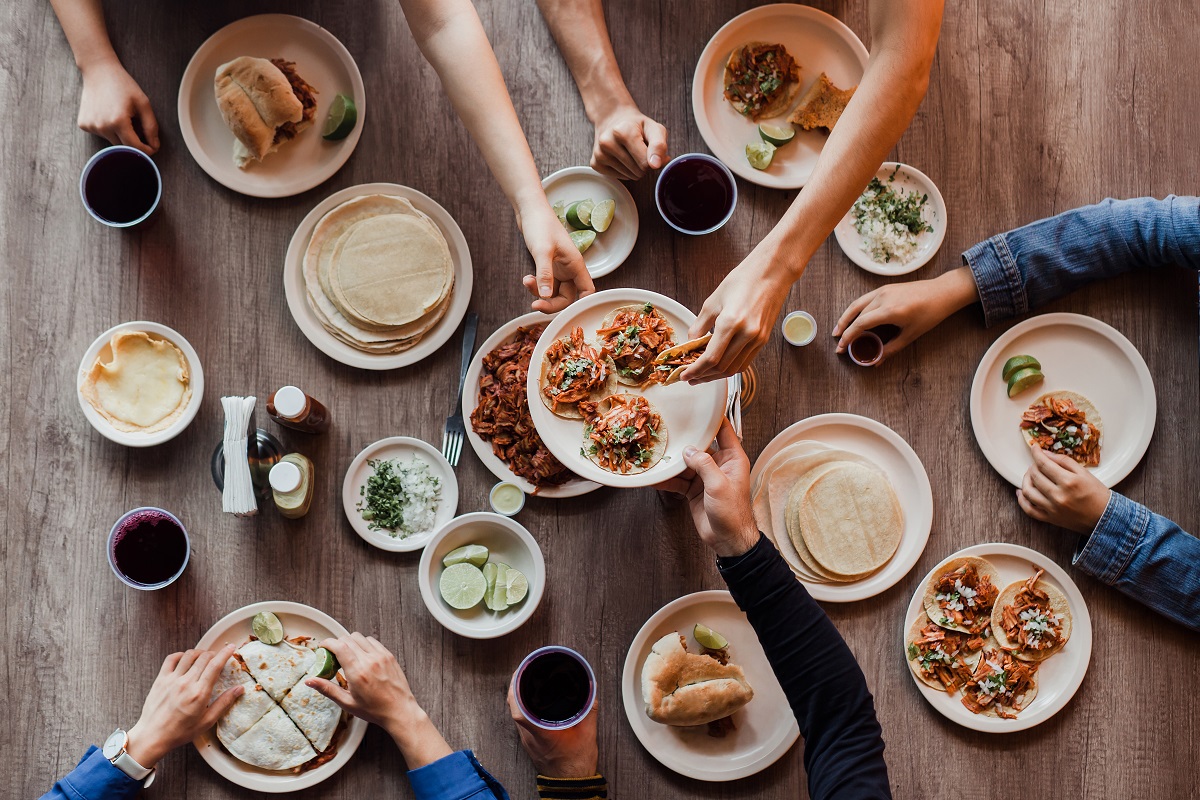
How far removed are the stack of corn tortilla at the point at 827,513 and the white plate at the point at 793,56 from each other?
32.9 inches

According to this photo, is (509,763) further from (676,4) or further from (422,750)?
(676,4)

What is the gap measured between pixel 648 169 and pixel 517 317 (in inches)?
23.2

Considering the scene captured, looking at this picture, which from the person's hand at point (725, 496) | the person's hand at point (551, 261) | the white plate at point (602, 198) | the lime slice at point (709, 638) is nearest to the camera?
the person's hand at point (725, 496)

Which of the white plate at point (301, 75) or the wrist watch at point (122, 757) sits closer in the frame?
the wrist watch at point (122, 757)

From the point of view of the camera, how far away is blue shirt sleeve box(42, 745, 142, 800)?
2184 millimetres

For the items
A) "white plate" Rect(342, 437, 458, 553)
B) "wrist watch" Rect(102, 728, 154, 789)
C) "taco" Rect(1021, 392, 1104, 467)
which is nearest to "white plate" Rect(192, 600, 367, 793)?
"wrist watch" Rect(102, 728, 154, 789)

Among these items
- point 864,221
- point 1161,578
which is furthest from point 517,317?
point 1161,578

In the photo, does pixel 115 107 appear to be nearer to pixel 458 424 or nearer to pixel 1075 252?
pixel 458 424

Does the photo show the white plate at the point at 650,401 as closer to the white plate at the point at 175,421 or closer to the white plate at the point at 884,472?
the white plate at the point at 884,472

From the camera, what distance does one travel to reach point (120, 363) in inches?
90.8

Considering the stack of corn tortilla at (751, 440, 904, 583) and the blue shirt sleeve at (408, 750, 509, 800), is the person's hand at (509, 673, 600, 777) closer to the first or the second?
the blue shirt sleeve at (408, 750, 509, 800)

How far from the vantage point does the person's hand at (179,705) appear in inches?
87.4

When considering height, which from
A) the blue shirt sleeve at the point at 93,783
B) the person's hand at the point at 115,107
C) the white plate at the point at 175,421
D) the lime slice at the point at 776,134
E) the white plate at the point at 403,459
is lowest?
the blue shirt sleeve at the point at 93,783

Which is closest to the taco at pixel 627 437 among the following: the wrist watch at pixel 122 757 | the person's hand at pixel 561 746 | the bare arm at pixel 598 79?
the person's hand at pixel 561 746
